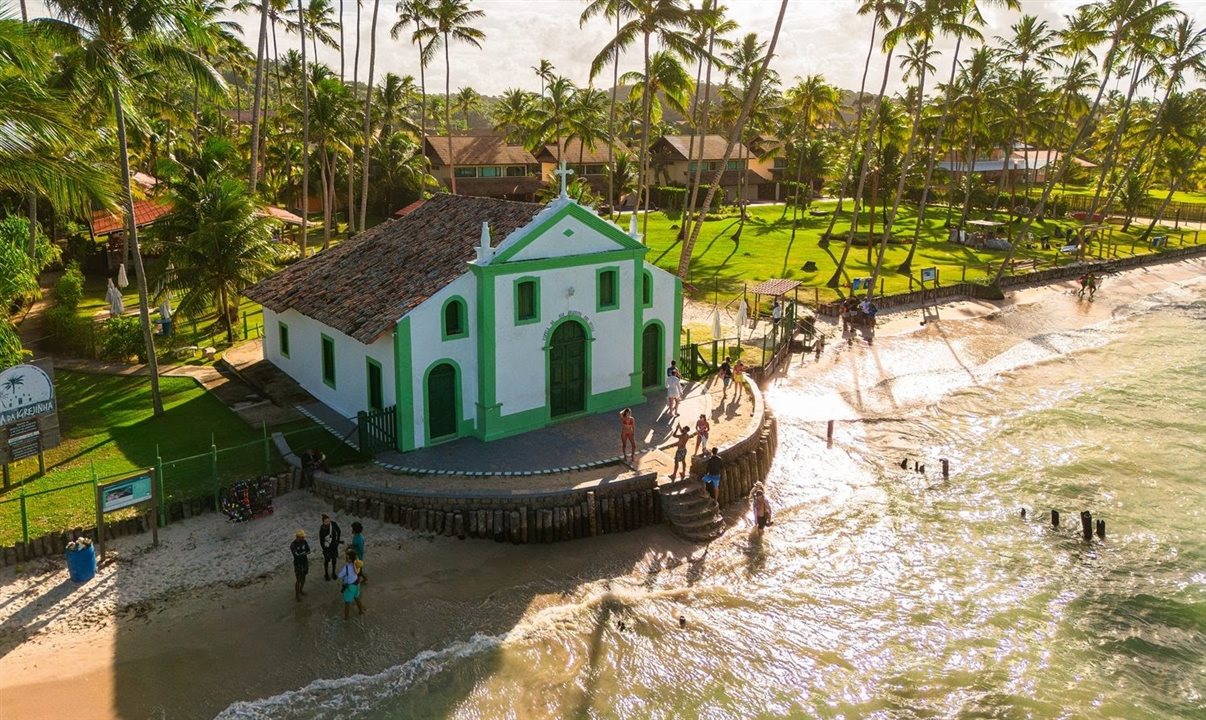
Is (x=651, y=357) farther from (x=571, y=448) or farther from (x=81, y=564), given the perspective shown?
(x=81, y=564)

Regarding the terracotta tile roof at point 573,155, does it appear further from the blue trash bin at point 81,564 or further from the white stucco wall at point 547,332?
the blue trash bin at point 81,564

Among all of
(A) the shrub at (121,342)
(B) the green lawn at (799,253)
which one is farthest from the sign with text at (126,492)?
(B) the green lawn at (799,253)

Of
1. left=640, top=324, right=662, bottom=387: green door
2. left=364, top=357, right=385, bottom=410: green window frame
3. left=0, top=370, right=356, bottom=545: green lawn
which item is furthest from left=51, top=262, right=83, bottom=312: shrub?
left=640, top=324, right=662, bottom=387: green door

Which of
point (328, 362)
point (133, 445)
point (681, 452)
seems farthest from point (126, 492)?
point (681, 452)

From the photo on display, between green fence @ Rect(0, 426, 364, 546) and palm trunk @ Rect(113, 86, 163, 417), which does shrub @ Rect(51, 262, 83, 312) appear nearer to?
palm trunk @ Rect(113, 86, 163, 417)

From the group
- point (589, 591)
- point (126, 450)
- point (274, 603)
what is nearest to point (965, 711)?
point (589, 591)

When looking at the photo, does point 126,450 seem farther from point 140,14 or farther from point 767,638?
point 767,638
